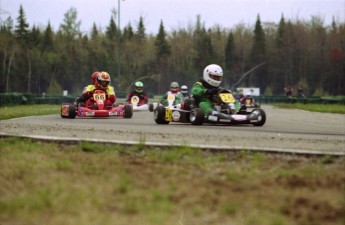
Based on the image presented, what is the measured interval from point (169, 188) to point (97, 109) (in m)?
11.7

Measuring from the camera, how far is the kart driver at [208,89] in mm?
13203

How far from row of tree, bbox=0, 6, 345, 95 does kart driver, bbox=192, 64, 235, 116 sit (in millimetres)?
47456

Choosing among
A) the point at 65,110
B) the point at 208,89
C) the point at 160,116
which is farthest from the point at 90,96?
the point at 208,89

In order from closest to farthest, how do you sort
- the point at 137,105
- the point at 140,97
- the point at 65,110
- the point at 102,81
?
the point at 65,110
the point at 102,81
the point at 137,105
the point at 140,97

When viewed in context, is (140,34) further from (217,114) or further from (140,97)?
(217,114)

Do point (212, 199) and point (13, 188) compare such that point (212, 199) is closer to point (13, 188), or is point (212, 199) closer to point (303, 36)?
point (13, 188)

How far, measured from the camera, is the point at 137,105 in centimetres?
2548

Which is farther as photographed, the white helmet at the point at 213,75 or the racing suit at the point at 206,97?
the white helmet at the point at 213,75

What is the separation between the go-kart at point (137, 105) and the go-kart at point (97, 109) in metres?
8.31

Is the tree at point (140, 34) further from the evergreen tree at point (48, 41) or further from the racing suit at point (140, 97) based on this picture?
the racing suit at point (140, 97)

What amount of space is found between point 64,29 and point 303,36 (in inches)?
1383

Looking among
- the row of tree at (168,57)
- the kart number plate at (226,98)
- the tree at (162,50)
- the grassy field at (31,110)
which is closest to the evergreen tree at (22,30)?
the row of tree at (168,57)

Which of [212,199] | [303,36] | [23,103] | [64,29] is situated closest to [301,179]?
[212,199]

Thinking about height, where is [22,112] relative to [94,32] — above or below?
below
